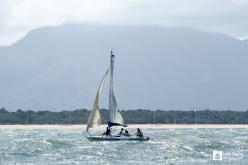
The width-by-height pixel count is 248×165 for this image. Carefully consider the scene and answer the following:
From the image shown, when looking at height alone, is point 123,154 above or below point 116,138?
below

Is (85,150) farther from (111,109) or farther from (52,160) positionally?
(111,109)

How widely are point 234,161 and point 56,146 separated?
96.3 feet

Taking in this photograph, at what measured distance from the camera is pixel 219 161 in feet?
231

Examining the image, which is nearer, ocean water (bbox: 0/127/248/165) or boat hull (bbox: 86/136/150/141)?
ocean water (bbox: 0/127/248/165)

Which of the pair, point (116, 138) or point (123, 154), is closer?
point (123, 154)

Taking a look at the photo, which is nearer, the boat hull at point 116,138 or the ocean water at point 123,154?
the ocean water at point 123,154

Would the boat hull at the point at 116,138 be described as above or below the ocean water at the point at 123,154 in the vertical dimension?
above

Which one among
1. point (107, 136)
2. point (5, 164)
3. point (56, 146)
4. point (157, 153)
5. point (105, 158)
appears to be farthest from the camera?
point (107, 136)

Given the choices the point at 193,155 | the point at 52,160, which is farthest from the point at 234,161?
the point at 52,160

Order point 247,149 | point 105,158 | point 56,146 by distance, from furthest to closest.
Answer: point 56,146
point 247,149
point 105,158

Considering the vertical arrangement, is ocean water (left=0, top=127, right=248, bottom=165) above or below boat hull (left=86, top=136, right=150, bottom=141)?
below

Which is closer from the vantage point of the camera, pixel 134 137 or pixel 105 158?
pixel 105 158

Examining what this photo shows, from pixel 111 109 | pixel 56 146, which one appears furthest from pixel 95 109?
pixel 56 146

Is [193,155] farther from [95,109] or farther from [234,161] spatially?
[95,109]
